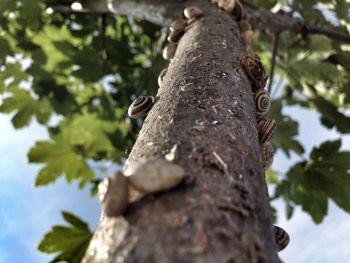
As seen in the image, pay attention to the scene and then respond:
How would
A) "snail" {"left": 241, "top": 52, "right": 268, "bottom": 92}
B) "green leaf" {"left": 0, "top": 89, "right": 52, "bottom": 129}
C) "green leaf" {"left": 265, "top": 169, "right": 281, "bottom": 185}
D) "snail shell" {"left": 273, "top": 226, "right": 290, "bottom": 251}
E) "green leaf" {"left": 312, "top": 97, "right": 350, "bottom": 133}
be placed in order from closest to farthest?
"snail shell" {"left": 273, "top": 226, "right": 290, "bottom": 251}, "snail" {"left": 241, "top": 52, "right": 268, "bottom": 92}, "green leaf" {"left": 312, "top": 97, "right": 350, "bottom": 133}, "green leaf" {"left": 0, "top": 89, "right": 52, "bottom": 129}, "green leaf" {"left": 265, "top": 169, "right": 281, "bottom": 185}

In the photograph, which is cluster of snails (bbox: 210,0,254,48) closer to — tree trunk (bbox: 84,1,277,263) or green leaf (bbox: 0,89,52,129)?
tree trunk (bbox: 84,1,277,263)

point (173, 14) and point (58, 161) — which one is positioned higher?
point (173, 14)

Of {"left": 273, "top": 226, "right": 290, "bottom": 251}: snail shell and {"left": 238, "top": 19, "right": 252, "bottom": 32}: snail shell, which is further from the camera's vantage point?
{"left": 238, "top": 19, "right": 252, "bottom": 32}: snail shell

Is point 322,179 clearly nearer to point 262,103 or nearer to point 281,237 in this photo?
point 262,103

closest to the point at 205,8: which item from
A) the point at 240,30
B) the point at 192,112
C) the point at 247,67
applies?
the point at 240,30

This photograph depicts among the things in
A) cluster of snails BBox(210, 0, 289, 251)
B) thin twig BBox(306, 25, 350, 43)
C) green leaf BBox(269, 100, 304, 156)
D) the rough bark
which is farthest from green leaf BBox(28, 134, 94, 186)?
thin twig BBox(306, 25, 350, 43)

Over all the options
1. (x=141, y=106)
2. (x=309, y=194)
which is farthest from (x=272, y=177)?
(x=141, y=106)

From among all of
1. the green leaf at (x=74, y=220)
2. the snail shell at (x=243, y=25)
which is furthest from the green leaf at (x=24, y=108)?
Result: the snail shell at (x=243, y=25)
